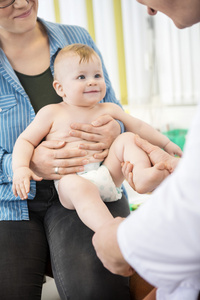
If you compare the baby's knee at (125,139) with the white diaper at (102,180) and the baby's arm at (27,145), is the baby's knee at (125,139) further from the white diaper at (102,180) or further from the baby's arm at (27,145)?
the baby's arm at (27,145)

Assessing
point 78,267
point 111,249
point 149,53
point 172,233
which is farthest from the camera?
point 149,53

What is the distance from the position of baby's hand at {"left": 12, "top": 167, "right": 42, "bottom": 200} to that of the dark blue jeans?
0.19m

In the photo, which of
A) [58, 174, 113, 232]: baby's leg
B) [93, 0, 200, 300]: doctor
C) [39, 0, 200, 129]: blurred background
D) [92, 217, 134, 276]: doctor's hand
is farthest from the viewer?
[39, 0, 200, 129]: blurred background

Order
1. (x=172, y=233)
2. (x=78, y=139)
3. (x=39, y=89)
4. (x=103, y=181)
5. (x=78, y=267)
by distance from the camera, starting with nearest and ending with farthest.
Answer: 1. (x=172, y=233)
2. (x=78, y=267)
3. (x=103, y=181)
4. (x=78, y=139)
5. (x=39, y=89)

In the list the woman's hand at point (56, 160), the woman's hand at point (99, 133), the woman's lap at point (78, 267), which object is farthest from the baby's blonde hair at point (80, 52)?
the woman's lap at point (78, 267)

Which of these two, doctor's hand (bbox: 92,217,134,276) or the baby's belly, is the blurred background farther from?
doctor's hand (bbox: 92,217,134,276)

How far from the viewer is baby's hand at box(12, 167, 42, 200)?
1.25 meters

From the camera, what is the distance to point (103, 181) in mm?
1334

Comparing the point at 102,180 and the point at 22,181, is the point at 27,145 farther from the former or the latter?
the point at 102,180

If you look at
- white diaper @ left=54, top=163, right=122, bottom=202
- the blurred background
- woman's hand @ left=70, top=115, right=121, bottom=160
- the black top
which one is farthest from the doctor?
the blurred background

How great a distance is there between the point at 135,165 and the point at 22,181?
0.40 meters

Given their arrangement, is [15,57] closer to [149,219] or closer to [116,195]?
[116,195]

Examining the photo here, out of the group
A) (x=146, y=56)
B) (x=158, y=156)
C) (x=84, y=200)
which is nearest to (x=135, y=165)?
(x=158, y=156)

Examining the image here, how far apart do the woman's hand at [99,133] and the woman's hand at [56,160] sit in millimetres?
53
